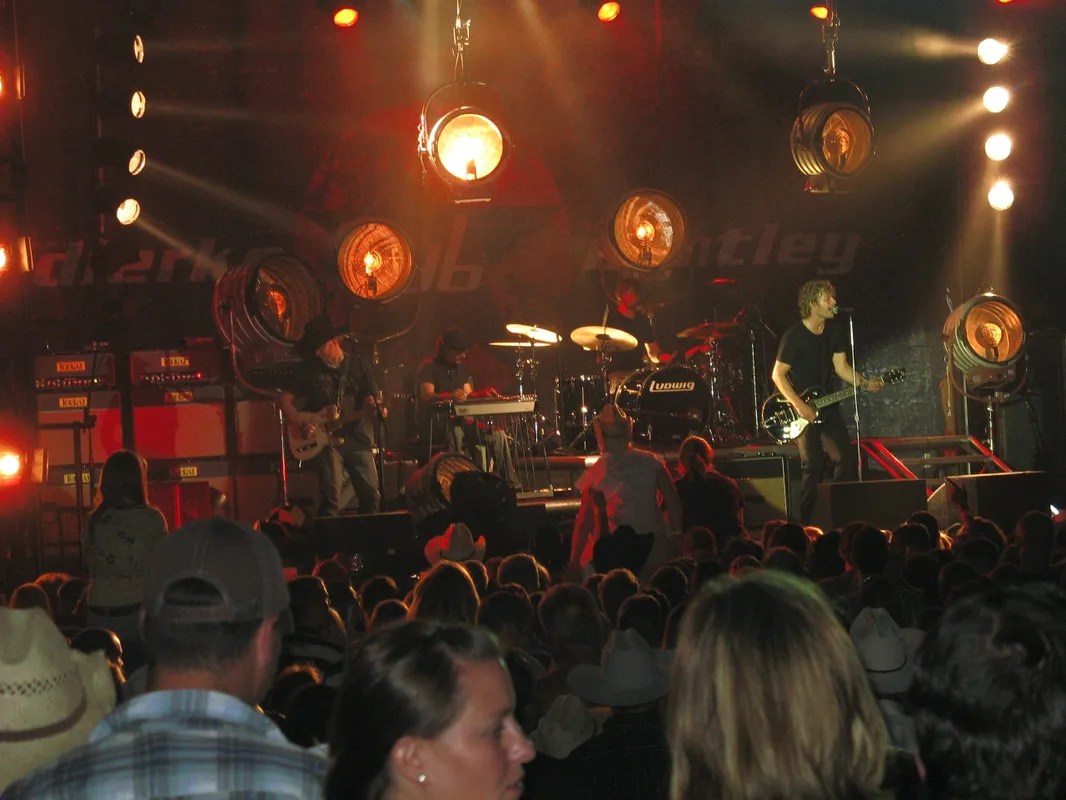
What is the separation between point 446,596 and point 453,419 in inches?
296

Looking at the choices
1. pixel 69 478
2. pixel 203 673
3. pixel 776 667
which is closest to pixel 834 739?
pixel 776 667

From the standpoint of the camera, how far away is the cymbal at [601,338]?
43.8ft

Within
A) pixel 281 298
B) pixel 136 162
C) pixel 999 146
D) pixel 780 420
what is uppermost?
pixel 999 146

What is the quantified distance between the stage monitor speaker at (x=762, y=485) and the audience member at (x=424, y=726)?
382 inches

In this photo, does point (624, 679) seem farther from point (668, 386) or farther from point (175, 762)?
point (668, 386)

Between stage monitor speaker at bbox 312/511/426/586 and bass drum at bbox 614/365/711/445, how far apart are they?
3.83 meters

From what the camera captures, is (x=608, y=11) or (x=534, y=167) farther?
(x=534, y=167)

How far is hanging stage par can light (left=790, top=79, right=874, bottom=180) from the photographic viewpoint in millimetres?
11172

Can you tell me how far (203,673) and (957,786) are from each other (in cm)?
113

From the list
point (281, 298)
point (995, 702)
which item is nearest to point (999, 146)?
point (281, 298)

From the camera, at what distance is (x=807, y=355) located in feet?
37.2

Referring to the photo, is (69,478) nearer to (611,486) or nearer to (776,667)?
(611,486)

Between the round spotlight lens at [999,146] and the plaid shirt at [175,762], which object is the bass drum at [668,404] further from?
the plaid shirt at [175,762]

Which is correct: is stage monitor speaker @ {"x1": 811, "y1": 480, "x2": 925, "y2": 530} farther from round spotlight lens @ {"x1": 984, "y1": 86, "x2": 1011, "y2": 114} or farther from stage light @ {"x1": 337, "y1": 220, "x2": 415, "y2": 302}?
round spotlight lens @ {"x1": 984, "y1": 86, "x2": 1011, "y2": 114}
